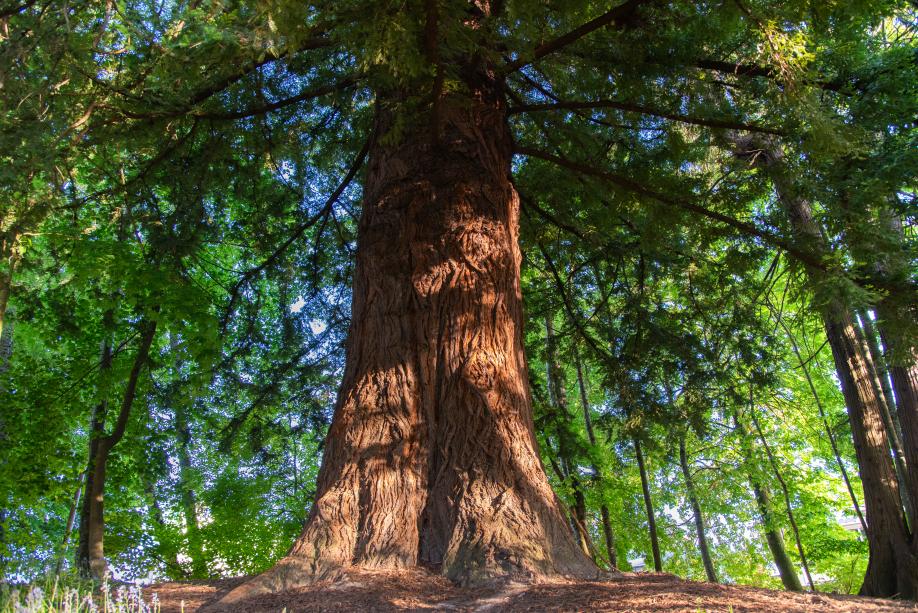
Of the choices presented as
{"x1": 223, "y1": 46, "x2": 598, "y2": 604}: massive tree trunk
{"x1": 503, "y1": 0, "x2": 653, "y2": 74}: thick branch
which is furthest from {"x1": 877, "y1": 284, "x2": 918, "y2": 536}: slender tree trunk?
{"x1": 223, "y1": 46, "x2": 598, "y2": 604}: massive tree trunk

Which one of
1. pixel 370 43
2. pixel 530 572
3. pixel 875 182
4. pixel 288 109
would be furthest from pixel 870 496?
pixel 288 109

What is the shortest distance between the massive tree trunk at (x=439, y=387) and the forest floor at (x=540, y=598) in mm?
143

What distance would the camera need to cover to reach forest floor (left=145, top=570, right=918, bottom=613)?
295 cm

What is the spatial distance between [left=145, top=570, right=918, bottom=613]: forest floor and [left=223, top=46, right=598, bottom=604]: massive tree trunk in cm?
14

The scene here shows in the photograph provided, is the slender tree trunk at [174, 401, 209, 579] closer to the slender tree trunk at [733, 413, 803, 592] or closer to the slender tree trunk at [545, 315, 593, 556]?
the slender tree trunk at [545, 315, 593, 556]

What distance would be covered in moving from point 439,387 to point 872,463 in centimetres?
567

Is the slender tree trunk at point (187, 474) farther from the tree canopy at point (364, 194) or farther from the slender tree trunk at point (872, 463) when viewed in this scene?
the slender tree trunk at point (872, 463)

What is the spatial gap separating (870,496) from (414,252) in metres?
5.87

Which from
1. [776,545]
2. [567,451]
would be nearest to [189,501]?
[567,451]

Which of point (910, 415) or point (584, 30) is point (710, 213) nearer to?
point (584, 30)

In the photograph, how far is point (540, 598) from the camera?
10.1 feet

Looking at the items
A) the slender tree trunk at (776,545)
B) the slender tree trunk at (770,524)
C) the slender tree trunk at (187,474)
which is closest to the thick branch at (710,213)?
the slender tree trunk at (187,474)

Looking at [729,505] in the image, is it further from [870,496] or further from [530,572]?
[530,572]

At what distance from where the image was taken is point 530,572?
3402 millimetres
